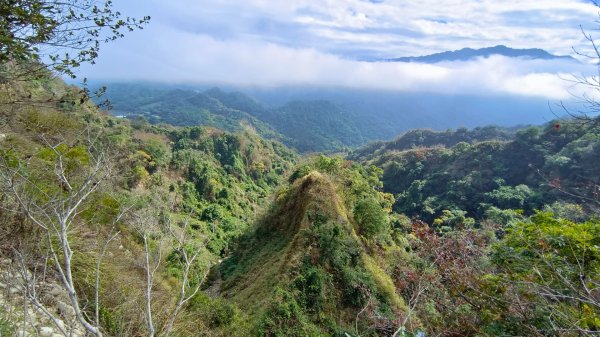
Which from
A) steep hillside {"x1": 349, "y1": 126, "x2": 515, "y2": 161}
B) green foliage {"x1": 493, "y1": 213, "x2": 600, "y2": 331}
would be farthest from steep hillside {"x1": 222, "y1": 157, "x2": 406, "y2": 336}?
steep hillside {"x1": 349, "y1": 126, "x2": 515, "y2": 161}

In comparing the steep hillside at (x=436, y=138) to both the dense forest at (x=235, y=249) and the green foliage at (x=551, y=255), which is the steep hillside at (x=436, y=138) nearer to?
the dense forest at (x=235, y=249)

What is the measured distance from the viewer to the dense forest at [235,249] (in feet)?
14.9

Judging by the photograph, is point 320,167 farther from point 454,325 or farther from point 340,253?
point 454,325

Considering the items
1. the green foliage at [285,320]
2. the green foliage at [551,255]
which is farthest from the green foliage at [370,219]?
the green foliage at [551,255]

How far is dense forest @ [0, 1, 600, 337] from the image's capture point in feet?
14.9

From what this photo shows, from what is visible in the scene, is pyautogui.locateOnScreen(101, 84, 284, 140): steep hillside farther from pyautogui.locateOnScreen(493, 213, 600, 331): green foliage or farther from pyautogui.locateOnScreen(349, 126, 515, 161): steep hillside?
pyautogui.locateOnScreen(493, 213, 600, 331): green foliage

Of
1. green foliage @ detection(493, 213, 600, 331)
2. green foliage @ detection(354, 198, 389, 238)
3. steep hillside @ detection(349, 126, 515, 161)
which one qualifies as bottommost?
steep hillside @ detection(349, 126, 515, 161)

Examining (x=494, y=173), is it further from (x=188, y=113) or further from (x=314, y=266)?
(x=188, y=113)

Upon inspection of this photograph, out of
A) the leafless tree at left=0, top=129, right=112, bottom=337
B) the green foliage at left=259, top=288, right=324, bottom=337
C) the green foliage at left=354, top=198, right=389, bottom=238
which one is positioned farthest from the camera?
the green foliage at left=354, top=198, right=389, bottom=238

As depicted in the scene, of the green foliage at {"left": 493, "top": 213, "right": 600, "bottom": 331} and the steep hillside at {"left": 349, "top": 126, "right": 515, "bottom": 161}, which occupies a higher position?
the green foliage at {"left": 493, "top": 213, "right": 600, "bottom": 331}

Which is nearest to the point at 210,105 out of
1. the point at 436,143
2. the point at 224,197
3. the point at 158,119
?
the point at 158,119

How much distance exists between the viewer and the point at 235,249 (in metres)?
20.8

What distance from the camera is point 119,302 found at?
611cm

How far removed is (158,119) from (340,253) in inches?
5022
